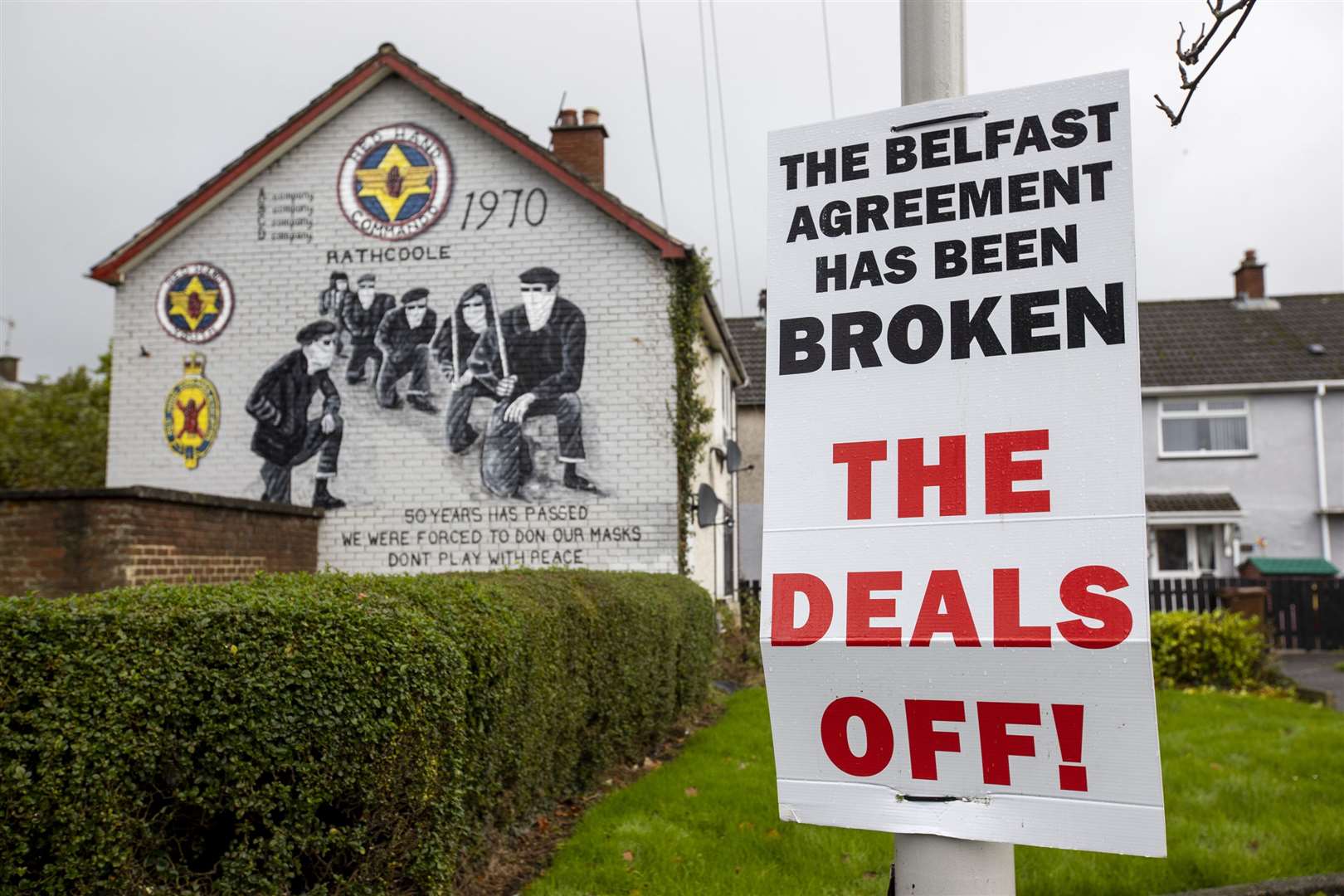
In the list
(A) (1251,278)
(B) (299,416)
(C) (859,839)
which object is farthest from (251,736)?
(A) (1251,278)

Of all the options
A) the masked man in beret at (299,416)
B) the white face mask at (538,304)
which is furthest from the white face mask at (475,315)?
the masked man in beret at (299,416)

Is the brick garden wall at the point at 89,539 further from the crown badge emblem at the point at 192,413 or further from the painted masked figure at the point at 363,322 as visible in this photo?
the crown badge emblem at the point at 192,413

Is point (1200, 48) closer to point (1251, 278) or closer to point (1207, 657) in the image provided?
point (1207, 657)

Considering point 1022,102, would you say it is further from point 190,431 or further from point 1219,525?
point 1219,525

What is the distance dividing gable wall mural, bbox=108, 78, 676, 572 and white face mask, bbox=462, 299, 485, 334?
0.06 ft

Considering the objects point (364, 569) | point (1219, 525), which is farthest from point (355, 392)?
point (1219, 525)

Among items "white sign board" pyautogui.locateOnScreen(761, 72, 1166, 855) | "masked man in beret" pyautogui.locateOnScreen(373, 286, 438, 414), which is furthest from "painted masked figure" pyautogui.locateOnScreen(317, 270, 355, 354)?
"white sign board" pyautogui.locateOnScreen(761, 72, 1166, 855)

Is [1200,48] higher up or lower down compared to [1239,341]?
lower down

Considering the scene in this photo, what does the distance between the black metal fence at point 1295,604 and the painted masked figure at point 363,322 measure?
51.1ft

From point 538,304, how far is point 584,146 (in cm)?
282

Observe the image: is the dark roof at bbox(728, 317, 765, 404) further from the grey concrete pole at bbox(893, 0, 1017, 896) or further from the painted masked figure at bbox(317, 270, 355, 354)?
the grey concrete pole at bbox(893, 0, 1017, 896)

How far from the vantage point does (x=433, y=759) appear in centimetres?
459

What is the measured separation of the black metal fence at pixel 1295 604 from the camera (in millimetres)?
22391

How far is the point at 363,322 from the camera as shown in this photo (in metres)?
14.9
